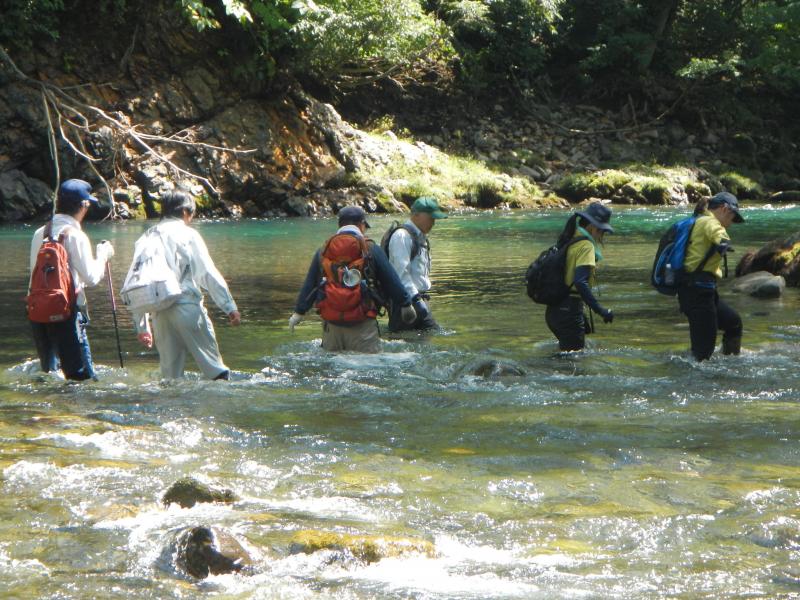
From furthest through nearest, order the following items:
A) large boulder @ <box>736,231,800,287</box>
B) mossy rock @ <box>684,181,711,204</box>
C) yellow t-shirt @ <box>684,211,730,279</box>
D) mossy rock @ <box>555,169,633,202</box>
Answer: mossy rock @ <box>684,181,711,204</box> < mossy rock @ <box>555,169,633,202</box> < large boulder @ <box>736,231,800,287</box> < yellow t-shirt @ <box>684,211,730,279</box>

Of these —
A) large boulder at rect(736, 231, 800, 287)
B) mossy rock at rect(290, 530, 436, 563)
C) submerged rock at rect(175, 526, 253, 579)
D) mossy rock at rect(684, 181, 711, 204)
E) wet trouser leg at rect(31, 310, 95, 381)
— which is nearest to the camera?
submerged rock at rect(175, 526, 253, 579)

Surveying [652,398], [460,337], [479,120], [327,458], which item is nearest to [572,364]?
[652,398]

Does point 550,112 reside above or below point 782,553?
above

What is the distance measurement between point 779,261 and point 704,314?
7829 mm

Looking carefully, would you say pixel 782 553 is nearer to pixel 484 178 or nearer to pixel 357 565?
pixel 357 565

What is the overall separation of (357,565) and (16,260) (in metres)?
16.0

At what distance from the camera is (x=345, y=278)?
849cm

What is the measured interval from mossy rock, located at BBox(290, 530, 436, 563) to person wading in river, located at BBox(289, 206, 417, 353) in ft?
13.3

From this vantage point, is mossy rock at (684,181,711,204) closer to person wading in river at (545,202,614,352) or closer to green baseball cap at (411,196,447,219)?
green baseball cap at (411,196,447,219)

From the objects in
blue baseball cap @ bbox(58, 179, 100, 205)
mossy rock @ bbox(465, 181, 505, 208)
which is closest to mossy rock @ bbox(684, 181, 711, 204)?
mossy rock @ bbox(465, 181, 505, 208)

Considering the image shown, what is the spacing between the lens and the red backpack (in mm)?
7402

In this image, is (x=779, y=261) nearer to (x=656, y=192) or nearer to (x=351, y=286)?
(x=351, y=286)

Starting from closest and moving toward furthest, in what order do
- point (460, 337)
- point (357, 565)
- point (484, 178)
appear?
point (357, 565) < point (460, 337) < point (484, 178)

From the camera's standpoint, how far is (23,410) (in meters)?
7.43
